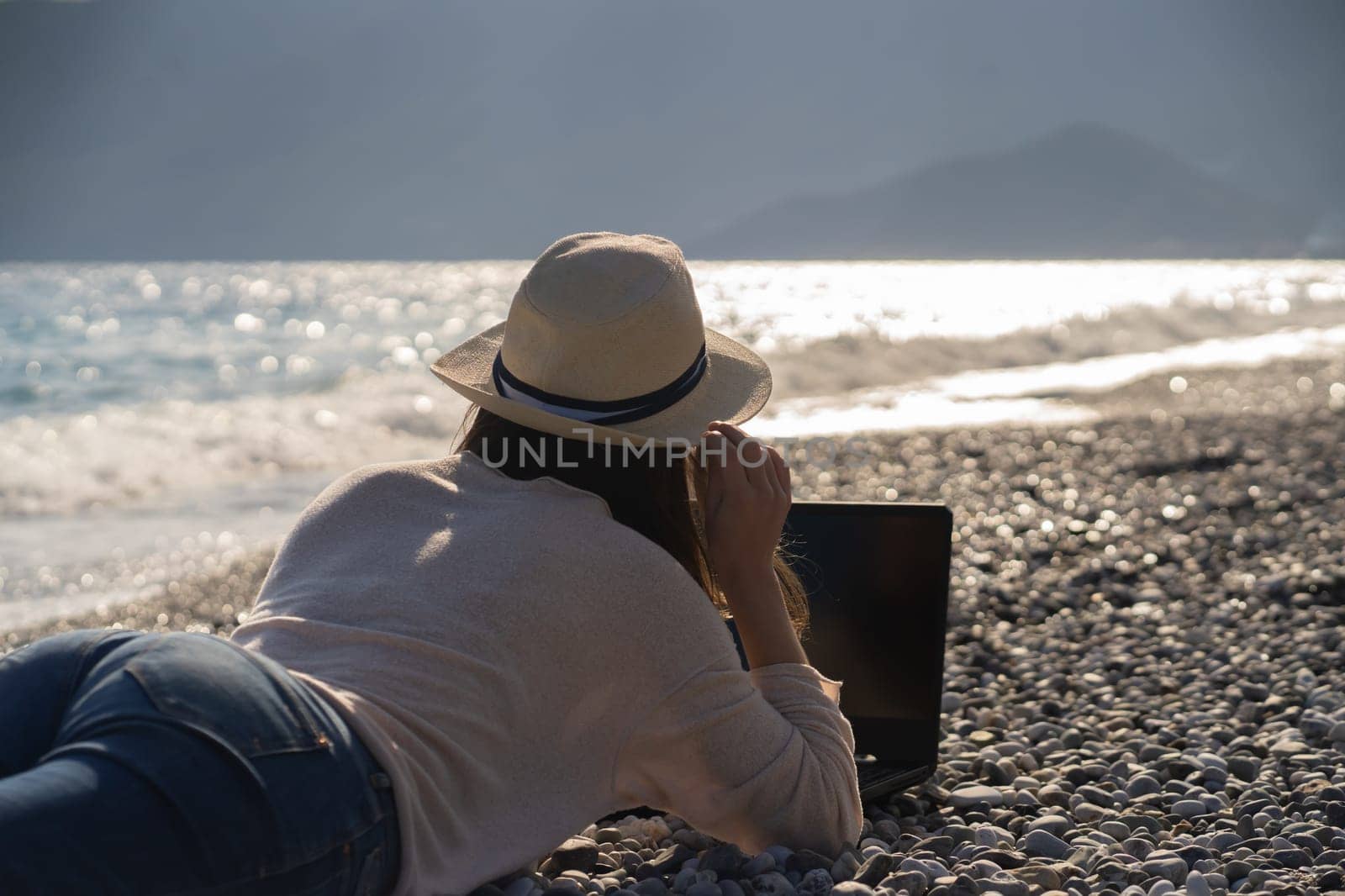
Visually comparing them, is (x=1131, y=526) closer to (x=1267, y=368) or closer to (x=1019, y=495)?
(x=1019, y=495)

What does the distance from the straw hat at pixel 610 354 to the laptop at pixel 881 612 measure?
95 centimetres

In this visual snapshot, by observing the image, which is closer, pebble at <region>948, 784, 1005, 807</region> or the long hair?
the long hair

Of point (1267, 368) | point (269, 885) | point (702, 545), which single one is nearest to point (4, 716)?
point (269, 885)

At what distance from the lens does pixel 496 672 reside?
68.2 inches

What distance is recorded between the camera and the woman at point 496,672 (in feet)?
4.61

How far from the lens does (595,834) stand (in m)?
2.72

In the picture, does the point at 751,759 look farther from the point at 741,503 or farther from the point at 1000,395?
the point at 1000,395

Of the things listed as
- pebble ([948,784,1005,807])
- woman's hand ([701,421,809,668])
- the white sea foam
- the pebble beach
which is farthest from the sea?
woman's hand ([701,421,809,668])

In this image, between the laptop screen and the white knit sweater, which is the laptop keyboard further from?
the white knit sweater

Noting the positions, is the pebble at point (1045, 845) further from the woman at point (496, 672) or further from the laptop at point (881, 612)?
the woman at point (496, 672)

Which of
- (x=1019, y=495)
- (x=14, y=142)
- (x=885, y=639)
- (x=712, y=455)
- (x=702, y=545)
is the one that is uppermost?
(x=14, y=142)

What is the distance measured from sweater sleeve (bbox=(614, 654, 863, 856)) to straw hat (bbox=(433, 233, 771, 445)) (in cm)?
42

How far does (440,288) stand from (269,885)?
5318 centimetres

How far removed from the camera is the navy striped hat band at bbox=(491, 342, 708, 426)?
6.49ft
